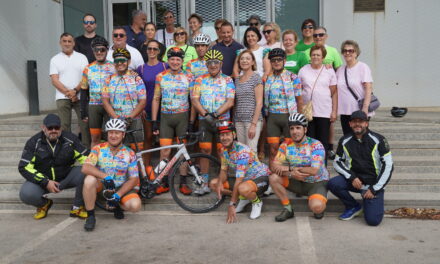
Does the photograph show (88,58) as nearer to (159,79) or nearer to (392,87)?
(159,79)

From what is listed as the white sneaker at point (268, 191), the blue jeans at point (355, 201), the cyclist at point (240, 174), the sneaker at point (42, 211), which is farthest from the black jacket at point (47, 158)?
the blue jeans at point (355, 201)

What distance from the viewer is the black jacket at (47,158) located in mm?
5191

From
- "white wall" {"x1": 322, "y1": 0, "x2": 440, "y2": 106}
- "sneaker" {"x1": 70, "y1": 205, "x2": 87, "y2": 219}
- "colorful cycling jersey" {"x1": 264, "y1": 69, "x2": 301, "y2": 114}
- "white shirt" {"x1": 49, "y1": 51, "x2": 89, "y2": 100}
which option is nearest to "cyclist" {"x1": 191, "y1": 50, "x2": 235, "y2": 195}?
"colorful cycling jersey" {"x1": 264, "y1": 69, "x2": 301, "y2": 114}

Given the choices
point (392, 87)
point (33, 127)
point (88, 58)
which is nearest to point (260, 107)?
point (88, 58)

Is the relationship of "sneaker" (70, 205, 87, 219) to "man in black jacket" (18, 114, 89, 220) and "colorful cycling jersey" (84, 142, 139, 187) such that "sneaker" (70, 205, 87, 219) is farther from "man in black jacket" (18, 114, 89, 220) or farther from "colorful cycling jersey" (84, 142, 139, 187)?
"colorful cycling jersey" (84, 142, 139, 187)

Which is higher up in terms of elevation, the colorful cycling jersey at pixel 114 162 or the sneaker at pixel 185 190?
the colorful cycling jersey at pixel 114 162

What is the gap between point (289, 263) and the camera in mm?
3871

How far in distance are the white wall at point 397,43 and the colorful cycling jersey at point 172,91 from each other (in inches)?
207

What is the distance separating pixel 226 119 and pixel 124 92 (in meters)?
1.39

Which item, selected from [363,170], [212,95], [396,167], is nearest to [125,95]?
[212,95]

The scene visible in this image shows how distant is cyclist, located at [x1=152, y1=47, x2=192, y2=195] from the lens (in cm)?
562

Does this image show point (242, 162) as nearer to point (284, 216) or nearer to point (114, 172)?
point (284, 216)

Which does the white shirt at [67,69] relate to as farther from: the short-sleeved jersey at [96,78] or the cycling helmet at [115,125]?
the cycling helmet at [115,125]

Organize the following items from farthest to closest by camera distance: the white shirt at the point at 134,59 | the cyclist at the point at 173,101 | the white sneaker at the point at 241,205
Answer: the white shirt at the point at 134,59, the cyclist at the point at 173,101, the white sneaker at the point at 241,205
